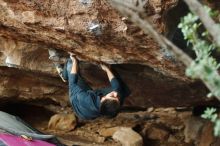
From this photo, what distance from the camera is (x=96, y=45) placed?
216 inches

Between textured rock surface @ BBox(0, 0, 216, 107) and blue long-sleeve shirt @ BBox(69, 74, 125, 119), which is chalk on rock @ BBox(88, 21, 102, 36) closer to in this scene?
textured rock surface @ BBox(0, 0, 216, 107)

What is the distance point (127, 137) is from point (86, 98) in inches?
110

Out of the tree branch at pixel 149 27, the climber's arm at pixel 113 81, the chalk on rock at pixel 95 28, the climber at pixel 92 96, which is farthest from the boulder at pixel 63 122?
the tree branch at pixel 149 27

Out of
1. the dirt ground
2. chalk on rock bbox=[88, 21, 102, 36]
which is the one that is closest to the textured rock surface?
chalk on rock bbox=[88, 21, 102, 36]

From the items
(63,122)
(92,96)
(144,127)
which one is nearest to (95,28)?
(92,96)

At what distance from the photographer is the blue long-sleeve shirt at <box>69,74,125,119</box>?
5.63m

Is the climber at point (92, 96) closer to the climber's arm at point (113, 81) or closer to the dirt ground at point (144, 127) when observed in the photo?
the climber's arm at point (113, 81)

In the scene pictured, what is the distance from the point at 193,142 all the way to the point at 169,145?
17.4 inches

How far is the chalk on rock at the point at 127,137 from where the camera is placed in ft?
26.7

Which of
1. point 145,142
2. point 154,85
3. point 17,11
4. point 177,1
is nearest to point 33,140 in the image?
point 17,11

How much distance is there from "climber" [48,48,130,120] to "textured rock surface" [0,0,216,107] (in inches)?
8.6

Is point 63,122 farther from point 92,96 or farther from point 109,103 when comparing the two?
point 109,103

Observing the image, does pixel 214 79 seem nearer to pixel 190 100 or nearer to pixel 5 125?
pixel 5 125

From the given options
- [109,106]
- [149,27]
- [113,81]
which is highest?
[149,27]
